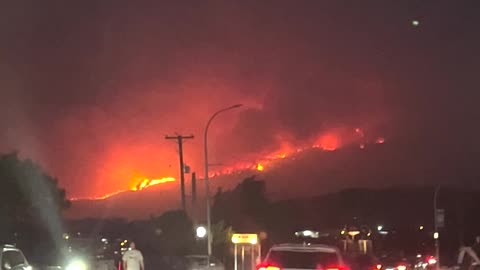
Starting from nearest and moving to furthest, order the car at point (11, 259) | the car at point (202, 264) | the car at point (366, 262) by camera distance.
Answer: the car at point (11, 259) → the car at point (366, 262) → the car at point (202, 264)

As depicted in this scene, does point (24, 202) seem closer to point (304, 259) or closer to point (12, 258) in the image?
point (12, 258)

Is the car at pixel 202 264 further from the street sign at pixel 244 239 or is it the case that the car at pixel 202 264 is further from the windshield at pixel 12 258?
the windshield at pixel 12 258

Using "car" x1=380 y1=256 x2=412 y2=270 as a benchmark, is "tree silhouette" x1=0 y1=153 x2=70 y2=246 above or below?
above

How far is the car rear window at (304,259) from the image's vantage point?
687 inches

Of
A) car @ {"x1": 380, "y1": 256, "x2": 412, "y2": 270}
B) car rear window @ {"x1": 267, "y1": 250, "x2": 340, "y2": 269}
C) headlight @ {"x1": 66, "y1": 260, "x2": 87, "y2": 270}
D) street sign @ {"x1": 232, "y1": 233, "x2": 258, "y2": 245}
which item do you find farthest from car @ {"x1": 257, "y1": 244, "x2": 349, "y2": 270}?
car @ {"x1": 380, "y1": 256, "x2": 412, "y2": 270}

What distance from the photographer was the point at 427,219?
5044 inches

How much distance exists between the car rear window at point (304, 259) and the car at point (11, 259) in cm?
675

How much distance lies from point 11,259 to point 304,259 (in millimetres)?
7738

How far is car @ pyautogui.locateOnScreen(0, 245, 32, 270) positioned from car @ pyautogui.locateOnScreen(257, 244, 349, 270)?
6.55 metres

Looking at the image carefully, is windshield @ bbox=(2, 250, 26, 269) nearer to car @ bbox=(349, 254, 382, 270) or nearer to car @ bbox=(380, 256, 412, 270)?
car @ bbox=(349, 254, 382, 270)

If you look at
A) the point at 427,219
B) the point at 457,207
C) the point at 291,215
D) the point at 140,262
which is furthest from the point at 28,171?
the point at 427,219

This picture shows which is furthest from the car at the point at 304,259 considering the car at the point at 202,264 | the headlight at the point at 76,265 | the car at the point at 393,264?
the car at the point at 393,264

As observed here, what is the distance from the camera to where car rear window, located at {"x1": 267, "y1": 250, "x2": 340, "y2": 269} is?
57.2ft

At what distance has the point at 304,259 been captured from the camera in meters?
17.5
